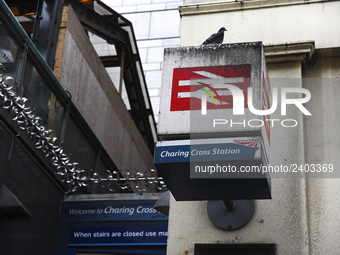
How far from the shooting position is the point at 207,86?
5.55m

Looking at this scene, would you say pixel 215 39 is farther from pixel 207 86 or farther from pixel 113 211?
pixel 113 211

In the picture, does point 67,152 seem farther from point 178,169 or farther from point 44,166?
point 178,169

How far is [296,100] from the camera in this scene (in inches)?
261

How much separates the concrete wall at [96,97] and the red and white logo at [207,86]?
6569 millimetres

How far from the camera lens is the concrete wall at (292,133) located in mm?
5887

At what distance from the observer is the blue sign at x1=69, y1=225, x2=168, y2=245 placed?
10.3 metres

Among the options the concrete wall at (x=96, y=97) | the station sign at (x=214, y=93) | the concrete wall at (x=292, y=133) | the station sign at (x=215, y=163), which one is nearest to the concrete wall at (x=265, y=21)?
the concrete wall at (x=292, y=133)

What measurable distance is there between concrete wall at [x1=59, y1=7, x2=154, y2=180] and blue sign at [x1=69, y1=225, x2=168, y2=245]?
3.03 m

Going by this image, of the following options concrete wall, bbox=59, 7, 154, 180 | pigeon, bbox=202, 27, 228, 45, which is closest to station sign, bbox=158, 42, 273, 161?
pigeon, bbox=202, 27, 228, 45

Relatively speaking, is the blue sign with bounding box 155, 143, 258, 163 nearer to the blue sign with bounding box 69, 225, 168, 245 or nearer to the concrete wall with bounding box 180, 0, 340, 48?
the concrete wall with bounding box 180, 0, 340, 48

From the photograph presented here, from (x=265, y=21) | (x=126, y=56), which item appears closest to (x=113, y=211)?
(x=265, y=21)

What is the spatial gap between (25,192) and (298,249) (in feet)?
17.9

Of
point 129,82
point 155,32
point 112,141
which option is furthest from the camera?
point 155,32

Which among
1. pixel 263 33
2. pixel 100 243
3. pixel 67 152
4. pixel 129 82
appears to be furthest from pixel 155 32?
pixel 263 33
